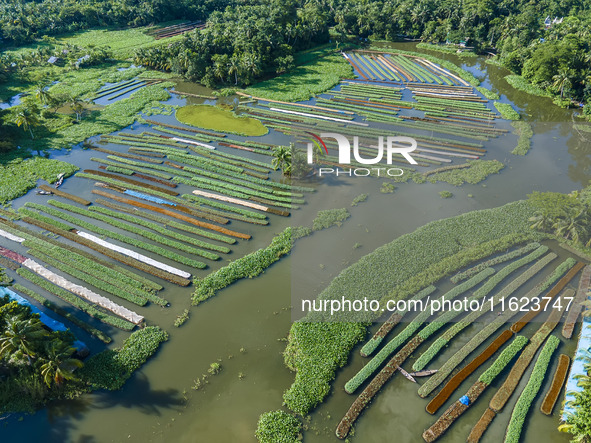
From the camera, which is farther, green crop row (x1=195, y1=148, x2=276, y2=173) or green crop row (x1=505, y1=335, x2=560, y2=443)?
green crop row (x1=195, y1=148, x2=276, y2=173)

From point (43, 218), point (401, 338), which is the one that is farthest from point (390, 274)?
point (43, 218)

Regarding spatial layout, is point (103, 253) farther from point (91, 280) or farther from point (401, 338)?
point (401, 338)

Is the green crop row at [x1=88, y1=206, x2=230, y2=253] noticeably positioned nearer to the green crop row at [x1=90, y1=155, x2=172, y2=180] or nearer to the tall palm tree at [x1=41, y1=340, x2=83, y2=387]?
the green crop row at [x1=90, y1=155, x2=172, y2=180]

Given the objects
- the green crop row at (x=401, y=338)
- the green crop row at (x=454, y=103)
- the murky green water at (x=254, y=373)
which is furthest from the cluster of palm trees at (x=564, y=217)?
the green crop row at (x=454, y=103)

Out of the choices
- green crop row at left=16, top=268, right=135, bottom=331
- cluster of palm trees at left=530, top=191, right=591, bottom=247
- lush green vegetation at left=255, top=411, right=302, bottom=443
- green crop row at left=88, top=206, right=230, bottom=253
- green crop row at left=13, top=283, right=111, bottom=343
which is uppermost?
cluster of palm trees at left=530, top=191, right=591, bottom=247

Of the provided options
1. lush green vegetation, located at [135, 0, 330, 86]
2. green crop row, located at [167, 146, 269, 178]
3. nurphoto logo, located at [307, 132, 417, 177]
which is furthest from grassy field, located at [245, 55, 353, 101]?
green crop row, located at [167, 146, 269, 178]

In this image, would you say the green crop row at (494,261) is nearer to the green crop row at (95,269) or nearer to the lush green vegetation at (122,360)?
the lush green vegetation at (122,360)

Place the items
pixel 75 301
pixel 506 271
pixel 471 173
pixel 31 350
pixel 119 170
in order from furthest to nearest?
pixel 119 170 < pixel 471 173 < pixel 506 271 < pixel 75 301 < pixel 31 350
